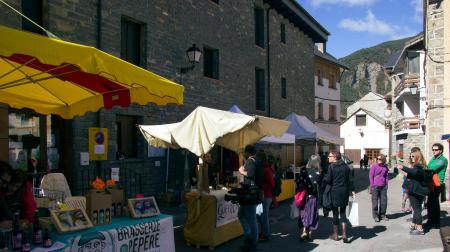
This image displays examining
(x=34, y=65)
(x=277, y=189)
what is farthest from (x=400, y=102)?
(x=34, y=65)

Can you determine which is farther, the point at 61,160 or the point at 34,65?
the point at 61,160

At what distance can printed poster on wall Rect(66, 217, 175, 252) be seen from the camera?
449 centimetres

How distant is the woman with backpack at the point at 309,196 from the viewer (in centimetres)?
816

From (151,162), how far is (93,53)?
879cm

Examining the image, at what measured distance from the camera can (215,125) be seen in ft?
24.6

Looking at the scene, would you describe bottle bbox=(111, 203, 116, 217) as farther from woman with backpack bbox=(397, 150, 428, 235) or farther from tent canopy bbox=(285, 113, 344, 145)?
tent canopy bbox=(285, 113, 344, 145)

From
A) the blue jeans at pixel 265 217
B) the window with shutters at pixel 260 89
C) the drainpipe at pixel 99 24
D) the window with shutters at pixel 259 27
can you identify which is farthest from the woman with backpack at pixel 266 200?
the window with shutters at pixel 259 27

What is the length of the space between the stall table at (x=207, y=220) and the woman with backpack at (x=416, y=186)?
368 cm

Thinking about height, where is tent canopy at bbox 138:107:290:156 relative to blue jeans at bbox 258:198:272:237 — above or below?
above

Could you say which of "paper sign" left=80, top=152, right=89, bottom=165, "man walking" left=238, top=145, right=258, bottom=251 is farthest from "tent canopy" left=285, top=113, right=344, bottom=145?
"man walking" left=238, top=145, right=258, bottom=251

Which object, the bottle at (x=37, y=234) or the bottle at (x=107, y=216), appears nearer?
the bottle at (x=37, y=234)

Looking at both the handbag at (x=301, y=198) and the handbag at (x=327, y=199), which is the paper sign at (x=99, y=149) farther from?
the handbag at (x=327, y=199)

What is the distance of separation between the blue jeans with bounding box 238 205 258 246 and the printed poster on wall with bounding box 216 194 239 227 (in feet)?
1.78

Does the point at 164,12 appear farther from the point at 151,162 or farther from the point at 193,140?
the point at 193,140
